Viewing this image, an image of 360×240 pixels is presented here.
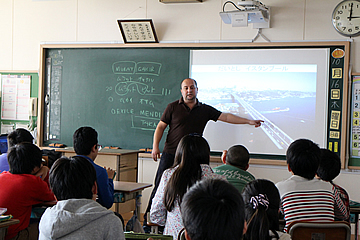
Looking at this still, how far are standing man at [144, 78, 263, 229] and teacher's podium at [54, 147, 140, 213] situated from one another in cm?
39

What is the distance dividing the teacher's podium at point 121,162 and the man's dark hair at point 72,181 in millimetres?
2627

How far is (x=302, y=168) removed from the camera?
2305mm

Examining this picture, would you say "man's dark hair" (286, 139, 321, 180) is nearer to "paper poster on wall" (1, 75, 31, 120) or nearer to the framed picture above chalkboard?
the framed picture above chalkboard

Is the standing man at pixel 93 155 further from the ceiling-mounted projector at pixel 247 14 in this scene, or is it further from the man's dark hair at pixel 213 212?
the ceiling-mounted projector at pixel 247 14

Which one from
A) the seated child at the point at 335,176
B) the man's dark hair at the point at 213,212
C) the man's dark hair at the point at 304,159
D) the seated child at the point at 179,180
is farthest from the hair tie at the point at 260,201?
the seated child at the point at 335,176

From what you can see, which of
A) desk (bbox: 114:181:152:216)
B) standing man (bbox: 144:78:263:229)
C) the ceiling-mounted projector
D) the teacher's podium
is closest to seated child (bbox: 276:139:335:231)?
desk (bbox: 114:181:152:216)

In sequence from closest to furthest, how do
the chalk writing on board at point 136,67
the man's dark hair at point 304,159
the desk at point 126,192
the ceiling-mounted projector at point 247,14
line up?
the man's dark hair at point 304,159, the desk at point 126,192, the ceiling-mounted projector at point 247,14, the chalk writing on board at point 136,67

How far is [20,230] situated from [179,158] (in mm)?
1335

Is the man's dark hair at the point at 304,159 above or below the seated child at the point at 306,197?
above

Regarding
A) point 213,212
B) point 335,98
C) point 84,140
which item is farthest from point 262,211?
point 335,98

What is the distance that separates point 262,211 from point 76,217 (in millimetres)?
747

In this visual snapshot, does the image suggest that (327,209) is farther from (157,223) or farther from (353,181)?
(353,181)

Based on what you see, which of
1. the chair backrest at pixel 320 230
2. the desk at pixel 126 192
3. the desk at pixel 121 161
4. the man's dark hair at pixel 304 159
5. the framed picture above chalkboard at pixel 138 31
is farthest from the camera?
the framed picture above chalkboard at pixel 138 31

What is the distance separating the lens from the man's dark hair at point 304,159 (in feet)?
7.53
